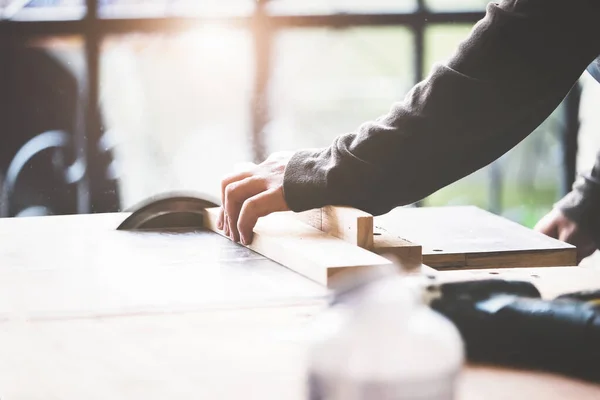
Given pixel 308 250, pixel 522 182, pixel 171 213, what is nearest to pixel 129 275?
pixel 308 250

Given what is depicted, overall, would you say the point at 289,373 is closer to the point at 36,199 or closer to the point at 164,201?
the point at 164,201

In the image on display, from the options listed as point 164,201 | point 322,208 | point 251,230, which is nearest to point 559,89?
point 322,208

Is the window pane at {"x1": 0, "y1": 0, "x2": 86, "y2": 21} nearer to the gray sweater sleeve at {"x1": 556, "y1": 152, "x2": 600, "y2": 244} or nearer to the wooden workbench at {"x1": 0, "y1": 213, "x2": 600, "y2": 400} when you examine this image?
the wooden workbench at {"x1": 0, "y1": 213, "x2": 600, "y2": 400}

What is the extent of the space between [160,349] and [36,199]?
6.58 ft

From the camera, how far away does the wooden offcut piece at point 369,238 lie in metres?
1.25

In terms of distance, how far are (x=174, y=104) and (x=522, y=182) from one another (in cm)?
135

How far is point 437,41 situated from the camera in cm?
291

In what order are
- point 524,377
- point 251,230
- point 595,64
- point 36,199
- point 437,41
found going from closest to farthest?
1. point 524,377
2. point 251,230
3. point 595,64
4. point 36,199
5. point 437,41

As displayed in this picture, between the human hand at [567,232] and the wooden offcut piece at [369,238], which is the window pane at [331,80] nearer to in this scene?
the human hand at [567,232]

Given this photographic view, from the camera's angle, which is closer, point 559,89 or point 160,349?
point 160,349

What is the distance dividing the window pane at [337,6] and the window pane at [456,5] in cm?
7

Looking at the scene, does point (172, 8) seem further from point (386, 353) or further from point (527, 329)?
point (386, 353)

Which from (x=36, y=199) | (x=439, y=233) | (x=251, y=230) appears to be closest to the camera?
(x=251, y=230)

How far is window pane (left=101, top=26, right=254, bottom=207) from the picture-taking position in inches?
106
